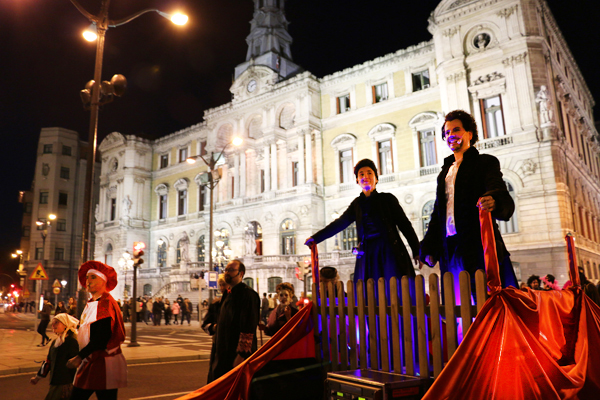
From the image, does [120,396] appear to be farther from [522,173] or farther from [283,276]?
[283,276]

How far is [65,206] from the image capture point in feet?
192

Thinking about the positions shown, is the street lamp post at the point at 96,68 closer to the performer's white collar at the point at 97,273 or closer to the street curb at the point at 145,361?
the street curb at the point at 145,361

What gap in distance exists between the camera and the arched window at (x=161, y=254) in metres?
46.0

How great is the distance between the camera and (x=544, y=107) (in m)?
25.2

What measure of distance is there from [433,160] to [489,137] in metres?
4.47

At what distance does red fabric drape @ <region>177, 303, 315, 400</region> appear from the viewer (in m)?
4.56

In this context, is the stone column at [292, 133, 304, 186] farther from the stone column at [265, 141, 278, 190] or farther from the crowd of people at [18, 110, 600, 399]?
the crowd of people at [18, 110, 600, 399]

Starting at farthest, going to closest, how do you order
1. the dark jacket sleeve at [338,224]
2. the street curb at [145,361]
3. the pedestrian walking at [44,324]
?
the pedestrian walking at [44,324] < the street curb at [145,361] < the dark jacket sleeve at [338,224]

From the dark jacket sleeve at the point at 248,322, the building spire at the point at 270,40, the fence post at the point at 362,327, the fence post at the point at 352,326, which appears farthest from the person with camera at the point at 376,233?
the building spire at the point at 270,40

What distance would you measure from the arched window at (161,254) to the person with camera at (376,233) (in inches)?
1671

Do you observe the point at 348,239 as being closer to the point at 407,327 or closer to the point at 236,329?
the point at 236,329

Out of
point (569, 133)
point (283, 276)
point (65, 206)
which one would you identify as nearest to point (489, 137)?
point (569, 133)

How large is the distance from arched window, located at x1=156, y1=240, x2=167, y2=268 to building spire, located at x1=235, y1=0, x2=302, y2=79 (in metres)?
17.4

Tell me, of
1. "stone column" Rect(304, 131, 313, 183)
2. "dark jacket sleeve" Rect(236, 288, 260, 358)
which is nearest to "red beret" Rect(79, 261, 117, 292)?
"dark jacket sleeve" Rect(236, 288, 260, 358)
